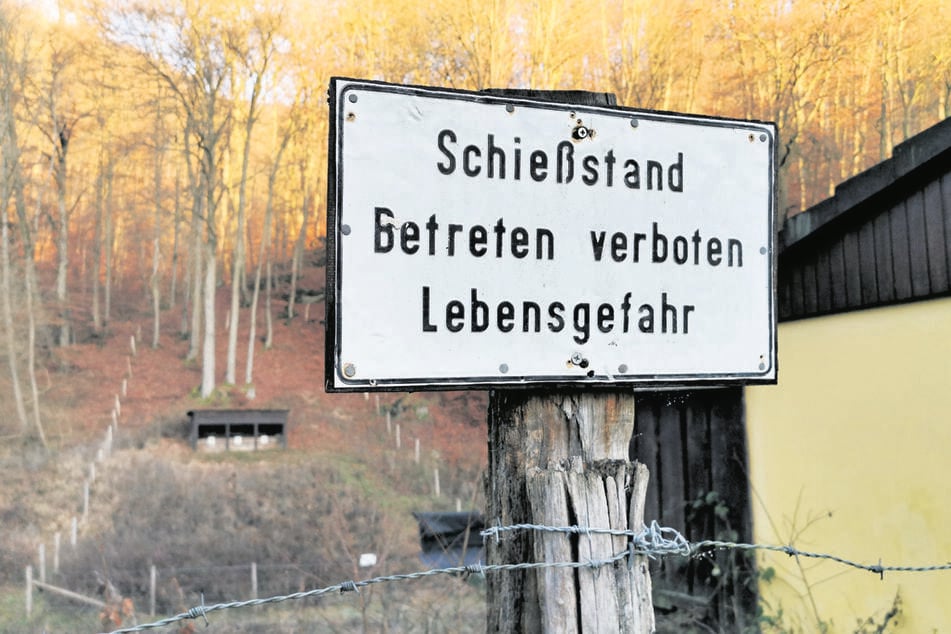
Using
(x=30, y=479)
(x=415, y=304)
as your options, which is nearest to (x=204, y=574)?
(x=30, y=479)

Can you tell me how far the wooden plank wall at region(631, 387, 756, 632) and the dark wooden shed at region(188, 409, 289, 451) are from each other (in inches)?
687

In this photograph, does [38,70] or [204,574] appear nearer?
[204,574]

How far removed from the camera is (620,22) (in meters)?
27.5

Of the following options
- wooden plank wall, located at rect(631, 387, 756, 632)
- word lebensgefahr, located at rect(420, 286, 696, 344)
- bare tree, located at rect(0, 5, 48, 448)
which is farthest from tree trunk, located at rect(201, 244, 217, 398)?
word lebensgefahr, located at rect(420, 286, 696, 344)

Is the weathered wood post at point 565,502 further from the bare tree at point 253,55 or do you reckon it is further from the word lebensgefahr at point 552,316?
the bare tree at point 253,55

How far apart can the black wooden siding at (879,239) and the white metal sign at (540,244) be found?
3859mm

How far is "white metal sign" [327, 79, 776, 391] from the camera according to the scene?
153cm

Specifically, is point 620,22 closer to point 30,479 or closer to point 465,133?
point 30,479

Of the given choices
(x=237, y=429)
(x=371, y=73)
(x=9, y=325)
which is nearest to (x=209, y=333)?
(x=237, y=429)

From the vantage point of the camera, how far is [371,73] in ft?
97.3

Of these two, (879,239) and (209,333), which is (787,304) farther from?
(209,333)

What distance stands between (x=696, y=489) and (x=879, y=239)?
3080 millimetres

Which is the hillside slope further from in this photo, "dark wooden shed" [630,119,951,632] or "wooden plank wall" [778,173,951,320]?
"wooden plank wall" [778,173,951,320]

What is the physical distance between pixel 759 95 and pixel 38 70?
24807mm
